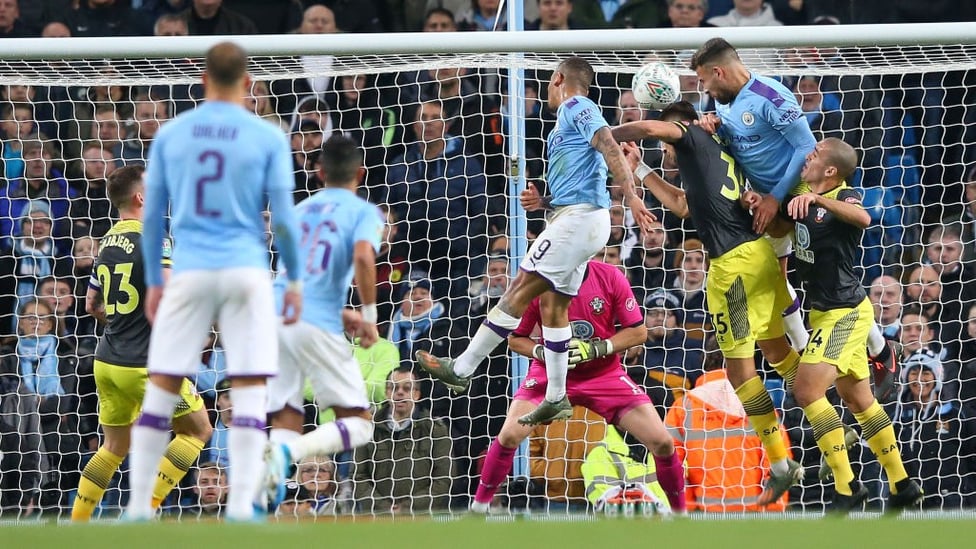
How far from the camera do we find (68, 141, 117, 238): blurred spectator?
36.2 ft

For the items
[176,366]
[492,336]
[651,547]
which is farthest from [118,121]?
[651,547]

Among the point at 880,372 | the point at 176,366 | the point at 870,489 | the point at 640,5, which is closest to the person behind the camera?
the point at 176,366

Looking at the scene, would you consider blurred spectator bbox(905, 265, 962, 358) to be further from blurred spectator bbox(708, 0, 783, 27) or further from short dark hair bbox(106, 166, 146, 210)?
short dark hair bbox(106, 166, 146, 210)

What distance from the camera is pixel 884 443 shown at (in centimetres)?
889

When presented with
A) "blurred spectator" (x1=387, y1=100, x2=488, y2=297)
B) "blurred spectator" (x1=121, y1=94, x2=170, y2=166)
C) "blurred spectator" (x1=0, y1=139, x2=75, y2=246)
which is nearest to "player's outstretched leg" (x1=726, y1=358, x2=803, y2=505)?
"blurred spectator" (x1=387, y1=100, x2=488, y2=297)

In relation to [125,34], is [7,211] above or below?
below

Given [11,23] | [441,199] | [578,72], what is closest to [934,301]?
[578,72]

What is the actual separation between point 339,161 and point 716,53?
2909mm

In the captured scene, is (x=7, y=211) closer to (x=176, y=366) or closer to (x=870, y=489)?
(x=176, y=366)

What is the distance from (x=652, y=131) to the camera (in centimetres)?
861

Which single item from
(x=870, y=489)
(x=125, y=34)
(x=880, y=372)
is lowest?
(x=870, y=489)

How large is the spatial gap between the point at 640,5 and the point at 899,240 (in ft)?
9.76

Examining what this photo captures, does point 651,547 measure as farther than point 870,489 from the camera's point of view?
No

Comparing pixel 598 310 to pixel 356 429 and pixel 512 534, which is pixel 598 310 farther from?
pixel 512 534
